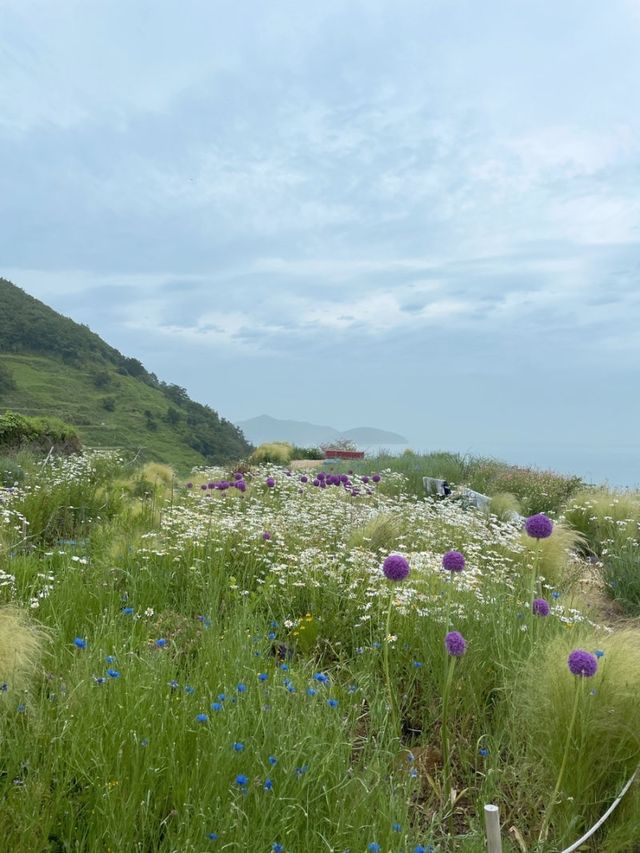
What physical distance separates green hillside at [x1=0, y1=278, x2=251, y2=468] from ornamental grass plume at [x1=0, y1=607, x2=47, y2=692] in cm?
2734

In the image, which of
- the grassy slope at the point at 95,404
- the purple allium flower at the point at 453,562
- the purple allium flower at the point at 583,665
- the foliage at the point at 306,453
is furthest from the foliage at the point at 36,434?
the grassy slope at the point at 95,404

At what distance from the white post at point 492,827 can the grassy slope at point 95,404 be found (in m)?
28.4

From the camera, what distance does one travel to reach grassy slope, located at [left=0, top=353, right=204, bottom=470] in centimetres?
3288

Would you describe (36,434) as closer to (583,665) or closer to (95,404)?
(583,665)


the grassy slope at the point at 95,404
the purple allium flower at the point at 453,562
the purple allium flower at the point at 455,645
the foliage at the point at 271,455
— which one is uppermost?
the grassy slope at the point at 95,404

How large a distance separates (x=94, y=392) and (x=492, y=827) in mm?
42362

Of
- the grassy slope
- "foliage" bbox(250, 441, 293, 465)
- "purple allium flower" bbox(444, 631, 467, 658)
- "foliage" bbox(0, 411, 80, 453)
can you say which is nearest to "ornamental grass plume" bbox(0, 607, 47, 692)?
"purple allium flower" bbox(444, 631, 467, 658)

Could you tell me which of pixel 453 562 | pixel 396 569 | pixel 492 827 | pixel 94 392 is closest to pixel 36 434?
pixel 396 569

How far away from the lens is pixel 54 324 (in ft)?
154

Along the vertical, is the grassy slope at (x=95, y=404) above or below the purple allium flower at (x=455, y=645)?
above

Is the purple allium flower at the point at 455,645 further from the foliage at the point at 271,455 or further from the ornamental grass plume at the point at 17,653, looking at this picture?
the foliage at the point at 271,455

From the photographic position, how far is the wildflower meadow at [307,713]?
2053 mm

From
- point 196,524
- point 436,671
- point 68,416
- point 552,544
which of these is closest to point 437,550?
point 552,544

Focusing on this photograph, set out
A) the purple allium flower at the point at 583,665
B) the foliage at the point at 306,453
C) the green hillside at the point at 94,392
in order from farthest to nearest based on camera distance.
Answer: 1. the green hillside at the point at 94,392
2. the foliage at the point at 306,453
3. the purple allium flower at the point at 583,665
